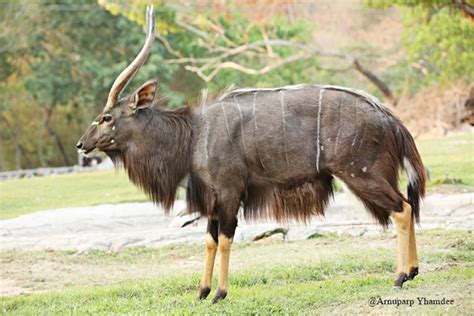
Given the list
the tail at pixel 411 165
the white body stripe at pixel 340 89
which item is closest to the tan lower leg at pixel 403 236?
the tail at pixel 411 165

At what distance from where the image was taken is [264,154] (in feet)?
24.4

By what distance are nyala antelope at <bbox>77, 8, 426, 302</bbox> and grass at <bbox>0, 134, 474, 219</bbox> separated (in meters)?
6.03

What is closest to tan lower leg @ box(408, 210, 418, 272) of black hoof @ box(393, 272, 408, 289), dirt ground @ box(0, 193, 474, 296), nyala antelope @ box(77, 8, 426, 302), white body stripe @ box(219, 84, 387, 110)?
nyala antelope @ box(77, 8, 426, 302)

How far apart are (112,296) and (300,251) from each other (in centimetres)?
260

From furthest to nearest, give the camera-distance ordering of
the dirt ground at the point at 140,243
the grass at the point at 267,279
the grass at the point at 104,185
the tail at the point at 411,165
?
the grass at the point at 104,185 < the dirt ground at the point at 140,243 < the tail at the point at 411,165 < the grass at the point at 267,279

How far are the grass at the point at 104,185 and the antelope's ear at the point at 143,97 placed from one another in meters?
6.03

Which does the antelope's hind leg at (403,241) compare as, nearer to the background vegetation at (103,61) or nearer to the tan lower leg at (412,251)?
the tan lower leg at (412,251)

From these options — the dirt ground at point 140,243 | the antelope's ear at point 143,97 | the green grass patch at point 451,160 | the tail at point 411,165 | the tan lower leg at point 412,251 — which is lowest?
the green grass patch at point 451,160

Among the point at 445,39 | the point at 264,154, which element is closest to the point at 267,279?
the point at 264,154

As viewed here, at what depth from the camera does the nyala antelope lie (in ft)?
23.9

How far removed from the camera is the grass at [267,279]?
269 inches

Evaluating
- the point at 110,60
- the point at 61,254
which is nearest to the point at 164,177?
the point at 61,254

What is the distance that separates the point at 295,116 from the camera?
745cm

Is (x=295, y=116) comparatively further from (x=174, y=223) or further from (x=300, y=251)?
(x=174, y=223)
